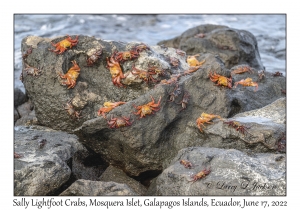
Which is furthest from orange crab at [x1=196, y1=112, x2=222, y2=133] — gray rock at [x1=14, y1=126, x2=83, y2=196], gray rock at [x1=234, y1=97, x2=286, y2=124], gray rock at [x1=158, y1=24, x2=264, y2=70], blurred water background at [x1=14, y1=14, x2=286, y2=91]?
blurred water background at [x1=14, y1=14, x2=286, y2=91]

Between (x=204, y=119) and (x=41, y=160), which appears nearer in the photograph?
(x=41, y=160)

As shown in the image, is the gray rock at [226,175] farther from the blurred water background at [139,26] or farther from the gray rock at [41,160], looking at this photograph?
the blurred water background at [139,26]

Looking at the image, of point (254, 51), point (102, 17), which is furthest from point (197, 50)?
point (102, 17)

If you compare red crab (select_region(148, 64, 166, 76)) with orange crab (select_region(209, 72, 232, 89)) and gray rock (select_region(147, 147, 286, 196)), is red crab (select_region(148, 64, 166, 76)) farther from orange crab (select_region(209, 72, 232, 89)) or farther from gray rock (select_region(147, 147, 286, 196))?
gray rock (select_region(147, 147, 286, 196))

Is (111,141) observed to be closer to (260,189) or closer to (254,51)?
(260,189)

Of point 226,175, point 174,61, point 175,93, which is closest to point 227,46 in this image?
point 174,61

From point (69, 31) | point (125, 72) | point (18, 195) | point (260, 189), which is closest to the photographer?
point (260, 189)

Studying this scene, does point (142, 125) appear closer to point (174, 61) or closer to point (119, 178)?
point (119, 178)
